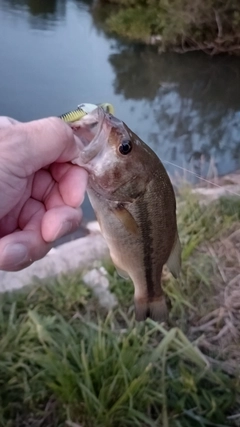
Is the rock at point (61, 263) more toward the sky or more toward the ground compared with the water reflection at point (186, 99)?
more toward the sky

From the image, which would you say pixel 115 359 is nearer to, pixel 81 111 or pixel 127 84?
pixel 81 111

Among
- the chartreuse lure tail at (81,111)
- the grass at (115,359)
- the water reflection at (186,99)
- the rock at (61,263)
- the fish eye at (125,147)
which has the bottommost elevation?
the water reflection at (186,99)

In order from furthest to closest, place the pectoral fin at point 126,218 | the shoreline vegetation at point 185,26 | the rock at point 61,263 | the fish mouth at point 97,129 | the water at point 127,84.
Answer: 1. the shoreline vegetation at point 185,26
2. the water at point 127,84
3. the rock at point 61,263
4. the pectoral fin at point 126,218
5. the fish mouth at point 97,129

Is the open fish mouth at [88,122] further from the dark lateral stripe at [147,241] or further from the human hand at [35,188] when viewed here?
the dark lateral stripe at [147,241]

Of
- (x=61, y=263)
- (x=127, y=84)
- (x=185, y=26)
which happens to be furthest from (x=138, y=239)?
(x=185, y=26)

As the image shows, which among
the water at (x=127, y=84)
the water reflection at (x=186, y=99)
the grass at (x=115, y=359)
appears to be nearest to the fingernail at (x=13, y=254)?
the grass at (x=115, y=359)

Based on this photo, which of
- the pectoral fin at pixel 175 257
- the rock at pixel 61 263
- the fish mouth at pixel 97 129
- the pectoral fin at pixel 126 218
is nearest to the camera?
the fish mouth at pixel 97 129

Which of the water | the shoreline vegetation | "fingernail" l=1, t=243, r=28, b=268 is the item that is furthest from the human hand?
the shoreline vegetation
